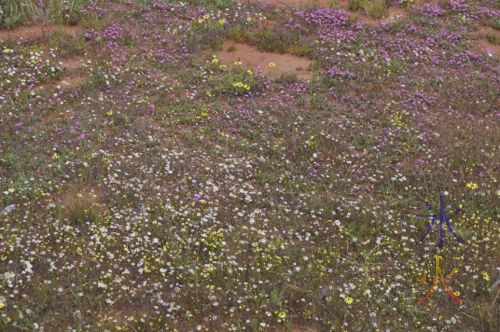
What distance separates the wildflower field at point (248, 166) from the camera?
781 centimetres

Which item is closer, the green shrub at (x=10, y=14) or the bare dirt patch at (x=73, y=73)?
the bare dirt patch at (x=73, y=73)

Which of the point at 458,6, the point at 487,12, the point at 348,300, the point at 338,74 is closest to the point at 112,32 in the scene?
the point at 338,74

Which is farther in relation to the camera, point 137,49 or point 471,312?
point 137,49

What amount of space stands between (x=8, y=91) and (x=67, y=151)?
2702 mm

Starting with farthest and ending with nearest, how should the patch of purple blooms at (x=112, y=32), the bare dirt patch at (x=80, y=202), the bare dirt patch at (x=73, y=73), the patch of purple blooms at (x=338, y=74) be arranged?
the patch of purple blooms at (x=112, y=32)
the patch of purple blooms at (x=338, y=74)
the bare dirt patch at (x=73, y=73)
the bare dirt patch at (x=80, y=202)

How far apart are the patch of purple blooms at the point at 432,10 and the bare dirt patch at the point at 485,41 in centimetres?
120

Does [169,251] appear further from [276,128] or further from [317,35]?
[317,35]

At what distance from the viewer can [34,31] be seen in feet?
46.4

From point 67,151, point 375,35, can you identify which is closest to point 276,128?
point 67,151

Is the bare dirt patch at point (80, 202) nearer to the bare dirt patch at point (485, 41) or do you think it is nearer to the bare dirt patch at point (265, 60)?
the bare dirt patch at point (265, 60)

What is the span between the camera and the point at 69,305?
7.46m

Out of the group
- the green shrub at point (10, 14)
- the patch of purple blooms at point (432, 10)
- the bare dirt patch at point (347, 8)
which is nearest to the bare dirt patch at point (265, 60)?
the bare dirt patch at point (347, 8)

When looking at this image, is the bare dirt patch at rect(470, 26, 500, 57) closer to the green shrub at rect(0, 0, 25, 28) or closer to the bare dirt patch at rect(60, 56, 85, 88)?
the bare dirt patch at rect(60, 56, 85, 88)

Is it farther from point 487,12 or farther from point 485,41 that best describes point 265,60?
point 487,12
